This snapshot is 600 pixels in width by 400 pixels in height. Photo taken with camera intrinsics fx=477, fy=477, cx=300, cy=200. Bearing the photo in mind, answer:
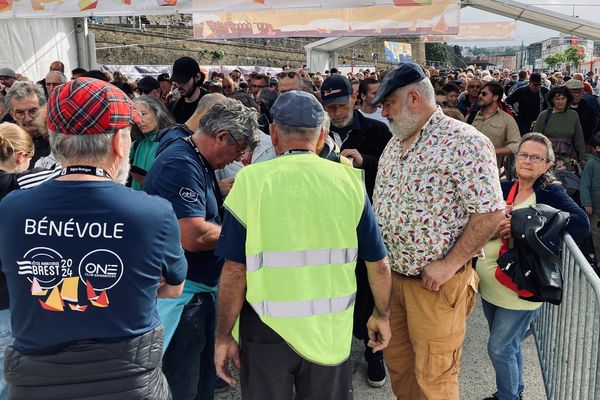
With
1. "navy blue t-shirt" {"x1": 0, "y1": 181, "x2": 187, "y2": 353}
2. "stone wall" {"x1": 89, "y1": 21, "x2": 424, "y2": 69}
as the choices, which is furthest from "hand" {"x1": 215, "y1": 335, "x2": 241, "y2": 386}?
"stone wall" {"x1": 89, "y1": 21, "x2": 424, "y2": 69}

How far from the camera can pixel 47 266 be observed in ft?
4.59

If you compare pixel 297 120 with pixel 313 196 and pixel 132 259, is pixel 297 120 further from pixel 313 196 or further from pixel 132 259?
pixel 132 259

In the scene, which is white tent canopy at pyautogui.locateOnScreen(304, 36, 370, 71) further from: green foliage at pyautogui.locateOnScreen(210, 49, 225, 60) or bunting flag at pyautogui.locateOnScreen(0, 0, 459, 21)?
green foliage at pyautogui.locateOnScreen(210, 49, 225, 60)

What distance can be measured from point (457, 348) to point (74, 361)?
6.09ft

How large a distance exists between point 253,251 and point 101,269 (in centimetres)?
55

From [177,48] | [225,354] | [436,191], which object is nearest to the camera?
[225,354]

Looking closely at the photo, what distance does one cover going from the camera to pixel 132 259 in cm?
144

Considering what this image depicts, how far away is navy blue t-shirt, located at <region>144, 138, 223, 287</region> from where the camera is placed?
2164 millimetres

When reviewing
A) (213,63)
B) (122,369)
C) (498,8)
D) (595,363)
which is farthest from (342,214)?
(213,63)

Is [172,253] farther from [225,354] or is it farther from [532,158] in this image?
[532,158]

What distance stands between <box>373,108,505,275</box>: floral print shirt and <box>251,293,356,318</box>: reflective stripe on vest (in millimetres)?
701

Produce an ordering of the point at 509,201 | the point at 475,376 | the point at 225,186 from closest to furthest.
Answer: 1. the point at 225,186
2. the point at 509,201
3. the point at 475,376

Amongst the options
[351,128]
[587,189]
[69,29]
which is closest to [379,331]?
[351,128]

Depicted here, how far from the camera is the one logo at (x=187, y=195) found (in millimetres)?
2164
